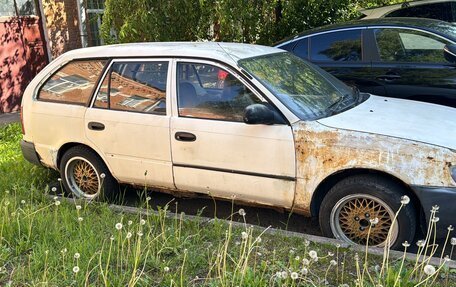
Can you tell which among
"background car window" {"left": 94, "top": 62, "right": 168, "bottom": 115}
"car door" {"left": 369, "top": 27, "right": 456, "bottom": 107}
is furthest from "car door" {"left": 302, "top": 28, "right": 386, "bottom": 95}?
"background car window" {"left": 94, "top": 62, "right": 168, "bottom": 115}

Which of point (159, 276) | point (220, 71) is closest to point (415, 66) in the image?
point (220, 71)

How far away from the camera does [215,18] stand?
7781mm

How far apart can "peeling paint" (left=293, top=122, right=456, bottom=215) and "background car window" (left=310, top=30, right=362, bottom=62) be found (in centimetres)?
280

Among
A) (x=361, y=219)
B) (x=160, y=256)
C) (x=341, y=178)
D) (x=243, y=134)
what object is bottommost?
(x=160, y=256)

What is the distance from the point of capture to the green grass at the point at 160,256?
9.72ft

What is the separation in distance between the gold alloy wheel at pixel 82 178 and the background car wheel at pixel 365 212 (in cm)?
243

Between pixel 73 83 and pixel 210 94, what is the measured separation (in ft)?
5.27

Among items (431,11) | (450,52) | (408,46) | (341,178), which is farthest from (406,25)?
(341,178)

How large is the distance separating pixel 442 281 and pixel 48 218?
303 cm

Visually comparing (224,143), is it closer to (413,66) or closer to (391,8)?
(413,66)

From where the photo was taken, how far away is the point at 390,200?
11.3 ft

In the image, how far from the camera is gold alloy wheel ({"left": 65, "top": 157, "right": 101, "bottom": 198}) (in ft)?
16.1

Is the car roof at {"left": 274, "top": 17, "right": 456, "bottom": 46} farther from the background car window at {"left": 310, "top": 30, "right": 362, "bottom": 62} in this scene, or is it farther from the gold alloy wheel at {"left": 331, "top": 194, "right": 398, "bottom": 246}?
the gold alloy wheel at {"left": 331, "top": 194, "right": 398, "bottom": 246}

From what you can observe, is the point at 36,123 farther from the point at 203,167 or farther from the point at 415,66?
the point at 415,66
